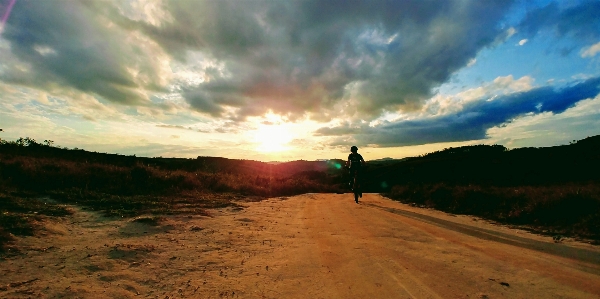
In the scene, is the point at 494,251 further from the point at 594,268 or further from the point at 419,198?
the point at 419,198

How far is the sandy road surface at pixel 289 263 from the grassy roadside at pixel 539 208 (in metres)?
1.22

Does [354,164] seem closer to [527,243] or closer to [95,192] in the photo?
[527,243]

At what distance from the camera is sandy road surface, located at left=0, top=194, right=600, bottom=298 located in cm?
368

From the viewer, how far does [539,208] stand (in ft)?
29.2

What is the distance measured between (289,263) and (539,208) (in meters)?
8.37

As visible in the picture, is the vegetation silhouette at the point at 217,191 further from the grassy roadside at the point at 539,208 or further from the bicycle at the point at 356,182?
the bicycle at the point at 356,182

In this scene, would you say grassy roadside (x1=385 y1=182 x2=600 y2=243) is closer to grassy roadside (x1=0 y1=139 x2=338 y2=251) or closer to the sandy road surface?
the sandy road surface

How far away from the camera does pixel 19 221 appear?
5.91m

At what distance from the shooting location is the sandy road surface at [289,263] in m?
3.68

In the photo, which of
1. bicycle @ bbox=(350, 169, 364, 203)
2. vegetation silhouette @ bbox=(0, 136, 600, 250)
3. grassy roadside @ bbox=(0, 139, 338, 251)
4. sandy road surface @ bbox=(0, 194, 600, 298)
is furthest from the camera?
bicycle @ bbox=(350, 169, 364, 203)

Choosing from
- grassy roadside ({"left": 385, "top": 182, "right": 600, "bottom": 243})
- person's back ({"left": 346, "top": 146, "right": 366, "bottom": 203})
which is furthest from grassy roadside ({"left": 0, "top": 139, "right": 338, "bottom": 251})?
grassy roadside ({"left": 385, "top": 182, "right": 600, "bottom": 243})

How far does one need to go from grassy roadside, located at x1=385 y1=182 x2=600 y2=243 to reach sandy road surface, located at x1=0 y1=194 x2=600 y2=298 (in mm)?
1222

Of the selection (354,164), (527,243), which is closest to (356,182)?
(354,164)

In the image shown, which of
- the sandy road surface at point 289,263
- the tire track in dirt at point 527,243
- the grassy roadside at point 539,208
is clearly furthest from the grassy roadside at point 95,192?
the grassy roadside at point 539,208
